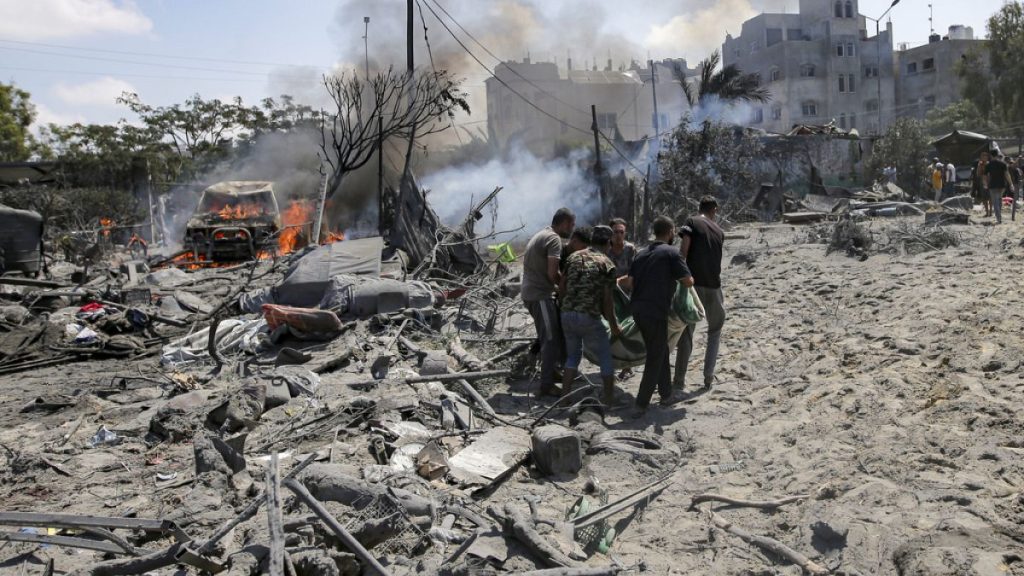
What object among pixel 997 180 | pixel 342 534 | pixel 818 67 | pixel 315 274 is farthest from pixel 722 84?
pixel 342 534

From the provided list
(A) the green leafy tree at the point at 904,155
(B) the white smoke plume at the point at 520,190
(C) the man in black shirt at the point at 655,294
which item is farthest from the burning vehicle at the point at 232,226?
(A) the green leafy tree at the point at 904,155

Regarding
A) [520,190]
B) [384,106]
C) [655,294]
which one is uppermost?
[384,106]

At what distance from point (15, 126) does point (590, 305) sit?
41.5m

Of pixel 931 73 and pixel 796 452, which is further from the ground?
pixel 931 73

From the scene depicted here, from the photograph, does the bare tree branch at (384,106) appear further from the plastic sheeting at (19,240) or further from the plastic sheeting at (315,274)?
the plastic sheeting at (315,274)

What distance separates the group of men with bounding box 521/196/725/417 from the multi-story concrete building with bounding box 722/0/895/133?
48.1 metres

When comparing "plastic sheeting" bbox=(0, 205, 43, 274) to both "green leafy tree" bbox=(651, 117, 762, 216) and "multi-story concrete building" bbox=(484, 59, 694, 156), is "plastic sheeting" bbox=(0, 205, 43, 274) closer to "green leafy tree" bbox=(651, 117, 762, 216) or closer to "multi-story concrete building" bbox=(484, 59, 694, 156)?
"green leafy tree" bbox=(651, 117, 762, 216)

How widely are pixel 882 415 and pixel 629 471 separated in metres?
1.87

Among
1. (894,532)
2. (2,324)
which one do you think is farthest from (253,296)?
(894,532)

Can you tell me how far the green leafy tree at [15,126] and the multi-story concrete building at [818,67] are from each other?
43.9 meters

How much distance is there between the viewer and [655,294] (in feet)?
20.9

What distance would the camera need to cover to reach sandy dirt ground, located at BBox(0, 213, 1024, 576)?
13.0ft

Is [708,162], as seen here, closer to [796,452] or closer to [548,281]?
[548,281]

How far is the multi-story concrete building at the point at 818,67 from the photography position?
172 ft
